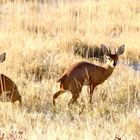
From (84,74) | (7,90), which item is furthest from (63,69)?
(7,90)

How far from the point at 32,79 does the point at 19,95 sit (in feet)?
3.44

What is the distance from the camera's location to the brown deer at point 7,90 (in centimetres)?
495

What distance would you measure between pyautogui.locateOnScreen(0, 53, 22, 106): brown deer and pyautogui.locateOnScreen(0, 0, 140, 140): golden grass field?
71 mm

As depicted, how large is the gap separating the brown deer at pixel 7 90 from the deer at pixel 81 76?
0.37 meters

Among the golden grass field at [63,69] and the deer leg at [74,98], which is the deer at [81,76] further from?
the golden grass field at [63,69]

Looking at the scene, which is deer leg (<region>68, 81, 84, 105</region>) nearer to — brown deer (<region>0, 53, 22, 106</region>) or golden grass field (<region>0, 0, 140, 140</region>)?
golden grass field (<region>0, 0, 140, 140</region>)

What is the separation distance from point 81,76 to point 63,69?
1.61 m

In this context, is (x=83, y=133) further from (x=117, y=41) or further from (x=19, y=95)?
(x=117, y=41)

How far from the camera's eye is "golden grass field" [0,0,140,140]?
14.6 ft

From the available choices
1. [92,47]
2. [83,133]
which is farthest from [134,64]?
[83,133]

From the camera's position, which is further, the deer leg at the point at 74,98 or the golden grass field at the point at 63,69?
the deer leg at the point at 74,98

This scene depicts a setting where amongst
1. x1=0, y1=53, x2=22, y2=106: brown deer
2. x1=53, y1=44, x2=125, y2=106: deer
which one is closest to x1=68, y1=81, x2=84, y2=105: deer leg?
x1=53, y1=44, x2=125, y2=106: deer

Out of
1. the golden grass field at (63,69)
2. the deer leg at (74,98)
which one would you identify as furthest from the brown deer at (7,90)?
the deer leg at (74,98)

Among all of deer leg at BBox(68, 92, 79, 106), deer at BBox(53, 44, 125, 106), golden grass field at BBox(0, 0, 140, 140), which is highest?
deer at BBox(53, 44, 125, 106)
